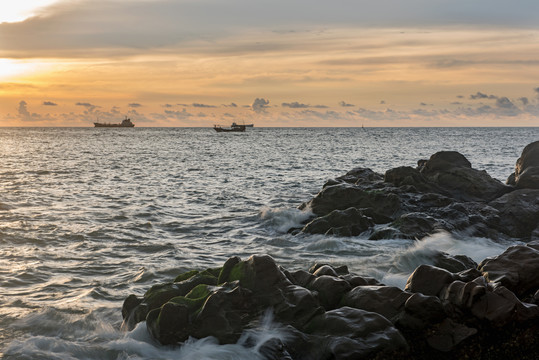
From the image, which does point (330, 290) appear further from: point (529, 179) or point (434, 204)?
point (529, 179)

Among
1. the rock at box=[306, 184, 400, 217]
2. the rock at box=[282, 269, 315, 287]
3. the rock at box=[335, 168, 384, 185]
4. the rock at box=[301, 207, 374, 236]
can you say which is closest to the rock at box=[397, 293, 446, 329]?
the rock at box=[282, 269, 315, 287]

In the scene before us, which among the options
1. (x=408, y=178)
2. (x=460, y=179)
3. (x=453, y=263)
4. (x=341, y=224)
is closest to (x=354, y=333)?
(x=453, y=263)

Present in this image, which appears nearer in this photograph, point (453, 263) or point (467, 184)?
point (453, 263)

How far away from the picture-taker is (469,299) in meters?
8.98

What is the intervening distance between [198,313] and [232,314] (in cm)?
65

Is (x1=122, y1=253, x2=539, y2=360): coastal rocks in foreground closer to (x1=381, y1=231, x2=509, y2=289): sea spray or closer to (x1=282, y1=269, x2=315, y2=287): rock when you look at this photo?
(x1=282, y1=269, x2=315, y2=287): rock

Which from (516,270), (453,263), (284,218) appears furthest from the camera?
(284,218)

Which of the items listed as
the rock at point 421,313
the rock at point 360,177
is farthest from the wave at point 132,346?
the rock at point 360,177

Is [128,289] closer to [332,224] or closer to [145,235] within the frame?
[145,235]

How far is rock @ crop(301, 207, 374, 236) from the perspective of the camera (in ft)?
61.8

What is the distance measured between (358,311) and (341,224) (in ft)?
33.8

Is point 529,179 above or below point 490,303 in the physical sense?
below

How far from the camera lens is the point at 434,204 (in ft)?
73.4

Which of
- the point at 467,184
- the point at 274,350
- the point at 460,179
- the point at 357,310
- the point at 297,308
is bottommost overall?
the point at 274,350
